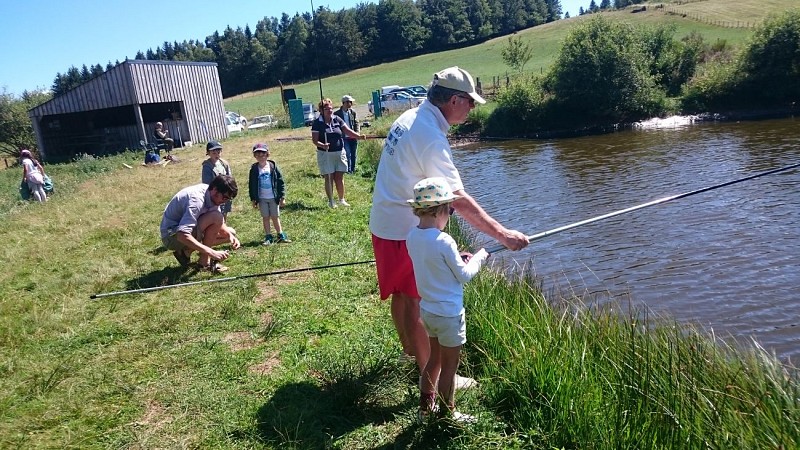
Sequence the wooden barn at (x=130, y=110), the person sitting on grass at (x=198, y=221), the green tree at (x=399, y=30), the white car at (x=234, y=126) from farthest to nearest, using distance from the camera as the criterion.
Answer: the green tree at (x=399, y=30)
the white car at (x=234, y=126)
the wooden barn at (x=130, y=110)
the person sitting on grass at (x=198, y=221)

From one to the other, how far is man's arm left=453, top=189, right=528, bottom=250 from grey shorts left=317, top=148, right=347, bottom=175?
7429 mm

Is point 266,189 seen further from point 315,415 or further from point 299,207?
point 315,415

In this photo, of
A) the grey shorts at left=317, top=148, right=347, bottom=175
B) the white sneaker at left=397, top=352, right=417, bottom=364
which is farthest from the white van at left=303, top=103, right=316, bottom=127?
the white sneaker at left=397, top=352, right=417, bottom=364

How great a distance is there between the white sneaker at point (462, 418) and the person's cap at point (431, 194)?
51.6 inches

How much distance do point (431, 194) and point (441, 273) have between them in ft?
1.52

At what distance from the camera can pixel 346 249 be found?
780 centimetres

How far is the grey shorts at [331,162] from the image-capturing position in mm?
10711

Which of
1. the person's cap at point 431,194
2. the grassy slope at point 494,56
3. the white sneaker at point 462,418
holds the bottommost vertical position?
the white sneaker at point 462,418

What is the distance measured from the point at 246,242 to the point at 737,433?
701 cm

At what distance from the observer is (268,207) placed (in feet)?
27.5

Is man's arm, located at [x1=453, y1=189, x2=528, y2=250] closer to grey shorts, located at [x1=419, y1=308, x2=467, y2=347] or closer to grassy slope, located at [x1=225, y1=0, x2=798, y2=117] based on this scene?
grey shorts, located at [x1=419, y1=308, x2=467, y2=347]

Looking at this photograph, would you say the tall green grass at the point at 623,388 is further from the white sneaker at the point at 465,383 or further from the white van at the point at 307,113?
the white van at the point at 307,113

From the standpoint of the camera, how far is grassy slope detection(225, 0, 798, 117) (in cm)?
5412

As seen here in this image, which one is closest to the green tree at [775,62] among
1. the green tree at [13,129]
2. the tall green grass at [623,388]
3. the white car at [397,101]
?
the white car at [397,101]
